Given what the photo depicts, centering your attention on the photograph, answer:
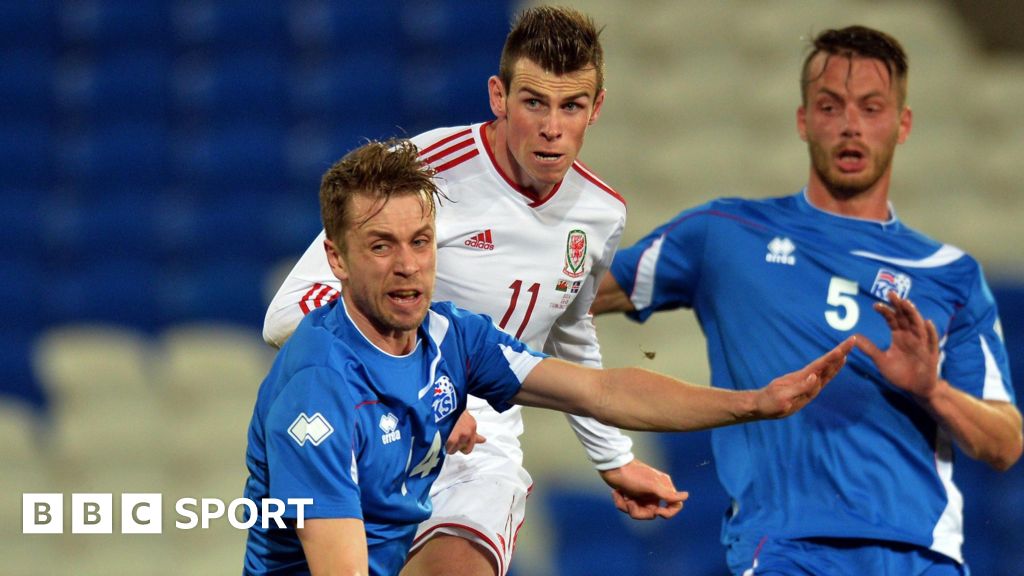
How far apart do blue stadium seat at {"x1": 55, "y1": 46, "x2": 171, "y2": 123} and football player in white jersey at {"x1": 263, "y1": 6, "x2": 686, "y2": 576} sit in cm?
409

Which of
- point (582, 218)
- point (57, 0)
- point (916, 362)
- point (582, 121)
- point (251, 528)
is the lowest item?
point (251, 528)

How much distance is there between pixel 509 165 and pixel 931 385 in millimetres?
1316

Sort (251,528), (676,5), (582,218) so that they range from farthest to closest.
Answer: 1. (676,5)
2. (582,218)
3. (251,528)

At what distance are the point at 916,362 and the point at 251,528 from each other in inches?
74.3

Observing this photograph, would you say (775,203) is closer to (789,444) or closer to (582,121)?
(789,444)

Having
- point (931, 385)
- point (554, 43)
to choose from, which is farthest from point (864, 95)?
point (554, 43)

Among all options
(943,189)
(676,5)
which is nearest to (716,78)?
(676,5)

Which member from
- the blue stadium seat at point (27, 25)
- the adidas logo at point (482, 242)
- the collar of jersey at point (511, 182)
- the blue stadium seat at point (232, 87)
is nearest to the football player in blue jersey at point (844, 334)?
the collar of jersey at point (511, 182)

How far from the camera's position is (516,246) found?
12.1 ft

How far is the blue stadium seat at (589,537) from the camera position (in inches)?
247

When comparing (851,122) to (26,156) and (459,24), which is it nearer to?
(459,24)

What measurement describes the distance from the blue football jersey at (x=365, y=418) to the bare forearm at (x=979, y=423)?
1.37 metres

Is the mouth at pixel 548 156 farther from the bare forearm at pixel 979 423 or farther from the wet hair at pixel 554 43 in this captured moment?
the bare forearm at pixel 979 423

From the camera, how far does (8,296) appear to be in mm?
6895
